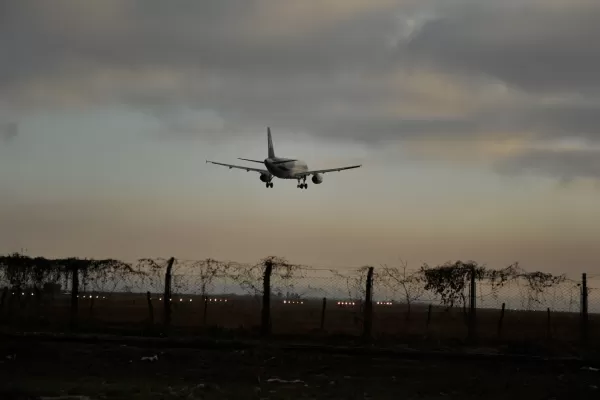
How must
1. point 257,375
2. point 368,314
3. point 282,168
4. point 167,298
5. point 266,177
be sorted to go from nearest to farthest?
point 257,375, point 368,314, point 167,298, point 266,177, point 282,168

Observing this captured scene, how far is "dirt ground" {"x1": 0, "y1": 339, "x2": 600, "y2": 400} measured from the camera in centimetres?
1141

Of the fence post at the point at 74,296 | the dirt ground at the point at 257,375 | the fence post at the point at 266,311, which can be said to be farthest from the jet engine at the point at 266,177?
the dirt ground at the point at 257,375

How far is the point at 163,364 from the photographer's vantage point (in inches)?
559

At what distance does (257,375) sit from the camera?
1317cm

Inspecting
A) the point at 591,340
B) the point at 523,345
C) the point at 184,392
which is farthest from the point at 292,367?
the point at 591,340

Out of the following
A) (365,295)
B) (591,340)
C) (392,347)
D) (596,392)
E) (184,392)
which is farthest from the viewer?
(591,340)

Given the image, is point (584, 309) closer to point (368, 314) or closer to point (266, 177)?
point (368, 314)

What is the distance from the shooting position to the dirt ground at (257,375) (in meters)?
11.4

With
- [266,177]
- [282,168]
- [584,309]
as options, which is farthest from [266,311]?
[282,168]

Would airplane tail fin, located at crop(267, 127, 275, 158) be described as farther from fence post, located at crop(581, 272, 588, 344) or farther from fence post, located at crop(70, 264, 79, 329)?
fence post, located at crop(581, 272, 588, 344)

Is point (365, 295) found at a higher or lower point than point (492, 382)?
higher

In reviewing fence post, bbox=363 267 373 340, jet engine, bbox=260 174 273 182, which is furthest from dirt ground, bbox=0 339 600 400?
jet engine, bbox=260 174 273 182

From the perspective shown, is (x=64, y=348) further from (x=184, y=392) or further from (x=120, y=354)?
(x=184, y=392)

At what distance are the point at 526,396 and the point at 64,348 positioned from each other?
9987 millimetres
